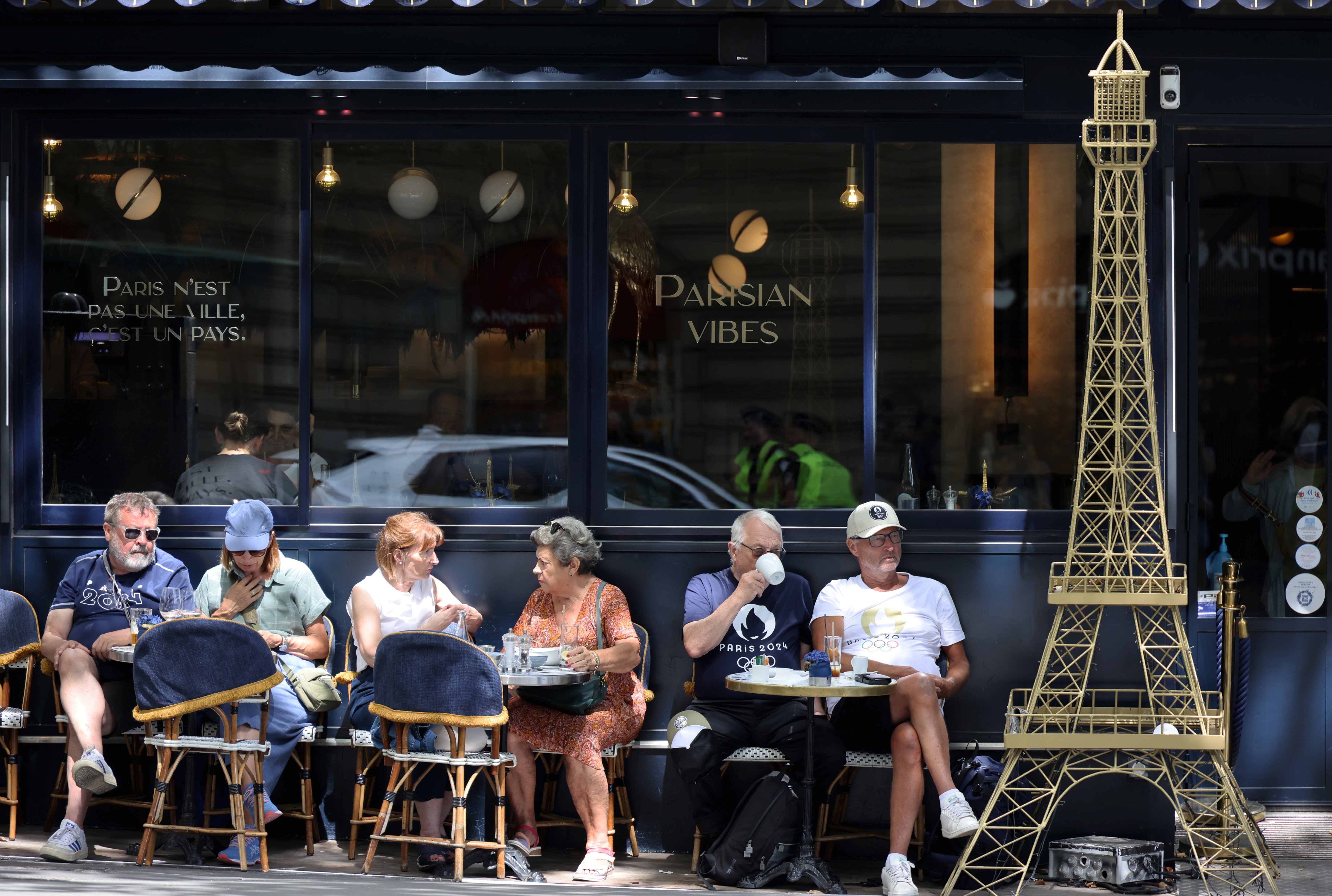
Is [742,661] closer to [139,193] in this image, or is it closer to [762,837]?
[762,837]

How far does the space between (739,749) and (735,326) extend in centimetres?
212

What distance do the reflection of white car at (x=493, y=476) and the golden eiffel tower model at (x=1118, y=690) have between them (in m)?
1.78

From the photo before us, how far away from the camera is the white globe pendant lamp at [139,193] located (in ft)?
23.3

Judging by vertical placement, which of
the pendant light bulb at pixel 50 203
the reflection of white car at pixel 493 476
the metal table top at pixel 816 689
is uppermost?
the pendant light bulb at pixel 50 203

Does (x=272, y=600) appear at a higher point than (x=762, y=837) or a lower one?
higher

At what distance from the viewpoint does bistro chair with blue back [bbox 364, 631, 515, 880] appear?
18.7ft

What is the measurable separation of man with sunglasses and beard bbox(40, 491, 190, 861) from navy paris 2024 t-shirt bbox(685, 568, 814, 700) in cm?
228

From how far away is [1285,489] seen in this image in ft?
23.5

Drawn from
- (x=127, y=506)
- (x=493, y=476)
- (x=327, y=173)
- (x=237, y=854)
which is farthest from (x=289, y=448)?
(x=237, y=854)

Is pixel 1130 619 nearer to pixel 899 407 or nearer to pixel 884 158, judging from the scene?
pixel 899 407

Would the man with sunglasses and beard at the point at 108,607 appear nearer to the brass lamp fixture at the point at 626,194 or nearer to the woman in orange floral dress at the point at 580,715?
the woman in orange floral dress at the point at 580,715

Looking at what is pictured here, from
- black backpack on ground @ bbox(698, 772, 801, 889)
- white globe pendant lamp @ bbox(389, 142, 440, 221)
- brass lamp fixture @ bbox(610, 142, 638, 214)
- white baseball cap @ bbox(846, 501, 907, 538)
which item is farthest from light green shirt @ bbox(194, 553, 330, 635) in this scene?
white baseball cap @ bbox(846, 501, 907, 538)

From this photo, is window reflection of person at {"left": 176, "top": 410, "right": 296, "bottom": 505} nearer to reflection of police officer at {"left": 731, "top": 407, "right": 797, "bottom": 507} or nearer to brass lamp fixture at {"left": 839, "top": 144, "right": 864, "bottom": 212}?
reflection of police officer at {"left": 731, "top": 407, "right": 797, "bottom": 507}

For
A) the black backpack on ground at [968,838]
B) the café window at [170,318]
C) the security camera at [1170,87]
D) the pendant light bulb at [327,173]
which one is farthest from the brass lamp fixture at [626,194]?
the black backpack on ground at [968,838]
